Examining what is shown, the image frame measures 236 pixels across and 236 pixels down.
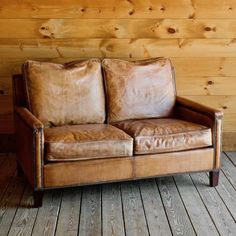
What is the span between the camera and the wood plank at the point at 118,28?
11.6 ft

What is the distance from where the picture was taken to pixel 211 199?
2904 mm

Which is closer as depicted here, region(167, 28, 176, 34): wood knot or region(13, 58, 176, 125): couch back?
region(13, 58, 176, 125): couch back

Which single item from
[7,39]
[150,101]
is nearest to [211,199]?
[150,101]

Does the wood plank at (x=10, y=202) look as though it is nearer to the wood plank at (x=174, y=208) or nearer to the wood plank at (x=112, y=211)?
the wood plank at (x=112, y=211)

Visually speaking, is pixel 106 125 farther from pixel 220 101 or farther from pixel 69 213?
pixel 220 101

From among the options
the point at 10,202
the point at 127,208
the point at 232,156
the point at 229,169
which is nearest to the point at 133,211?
the point at 127,208

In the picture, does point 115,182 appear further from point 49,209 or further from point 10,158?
point 10,158

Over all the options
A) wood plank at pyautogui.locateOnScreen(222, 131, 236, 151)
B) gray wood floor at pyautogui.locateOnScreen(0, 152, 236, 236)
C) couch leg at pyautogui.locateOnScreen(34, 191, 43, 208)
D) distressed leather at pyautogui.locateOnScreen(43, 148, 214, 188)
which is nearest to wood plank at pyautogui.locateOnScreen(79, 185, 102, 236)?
gray wood floor at pyautogui.locateOnScreen(0, 152, 236, 236)

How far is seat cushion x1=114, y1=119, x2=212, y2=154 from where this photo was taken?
113 inches

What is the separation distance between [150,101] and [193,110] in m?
0.35

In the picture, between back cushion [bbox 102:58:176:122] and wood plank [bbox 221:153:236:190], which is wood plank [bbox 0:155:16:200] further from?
wood plank [bbox 221:153:236:190]

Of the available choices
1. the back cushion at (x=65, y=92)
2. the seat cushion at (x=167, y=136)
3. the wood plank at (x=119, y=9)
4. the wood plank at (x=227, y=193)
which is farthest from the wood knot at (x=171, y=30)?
the wood plank at (x=227, y=193)

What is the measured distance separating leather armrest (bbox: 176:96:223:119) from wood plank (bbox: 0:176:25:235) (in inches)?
53.4

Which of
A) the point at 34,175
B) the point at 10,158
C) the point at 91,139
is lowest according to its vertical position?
the point at 10,158
